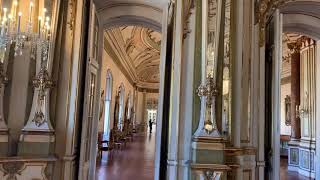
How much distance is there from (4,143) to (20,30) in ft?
5.05

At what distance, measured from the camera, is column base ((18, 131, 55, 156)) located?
4.57m

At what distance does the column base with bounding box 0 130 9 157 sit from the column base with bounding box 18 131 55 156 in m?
0.17

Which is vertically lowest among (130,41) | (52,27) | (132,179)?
(132,179)

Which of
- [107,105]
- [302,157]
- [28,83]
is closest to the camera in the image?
[28,83]

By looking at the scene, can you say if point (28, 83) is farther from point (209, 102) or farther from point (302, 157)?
point (302, 157)

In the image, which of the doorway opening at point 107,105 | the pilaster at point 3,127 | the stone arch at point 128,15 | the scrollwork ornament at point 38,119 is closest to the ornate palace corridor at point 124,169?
the scrollwork ornament at point 38,119

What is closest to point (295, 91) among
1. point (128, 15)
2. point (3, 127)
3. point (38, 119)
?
point (128, 15)

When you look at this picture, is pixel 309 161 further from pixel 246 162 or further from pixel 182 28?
pixel 182 28

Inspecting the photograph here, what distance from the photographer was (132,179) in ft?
24.5

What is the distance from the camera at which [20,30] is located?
13.0 ft

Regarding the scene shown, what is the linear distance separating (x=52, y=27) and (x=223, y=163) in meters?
3.07

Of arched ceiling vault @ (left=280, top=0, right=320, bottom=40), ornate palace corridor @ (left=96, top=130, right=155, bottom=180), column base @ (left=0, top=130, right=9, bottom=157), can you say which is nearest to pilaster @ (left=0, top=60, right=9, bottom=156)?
column base @ (left=0, top=130, right=9, bottom=157)

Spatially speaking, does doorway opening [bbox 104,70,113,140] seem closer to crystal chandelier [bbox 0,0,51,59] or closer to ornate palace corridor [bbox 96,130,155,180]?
ornate palace corridor [bbox 96,130,155,180]

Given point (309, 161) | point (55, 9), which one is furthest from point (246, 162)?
point (309, 161)
